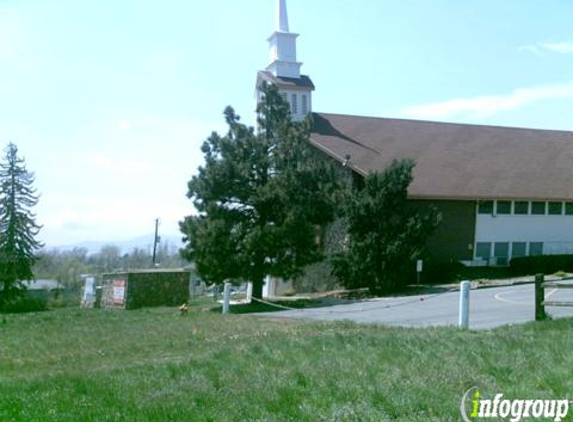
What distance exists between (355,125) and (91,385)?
33.2m

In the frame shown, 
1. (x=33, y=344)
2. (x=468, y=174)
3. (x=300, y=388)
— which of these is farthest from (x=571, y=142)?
(x=300, y=388)

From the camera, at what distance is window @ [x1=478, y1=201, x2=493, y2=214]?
36469 millimetres

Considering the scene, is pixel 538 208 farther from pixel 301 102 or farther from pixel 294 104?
pixel 294 104

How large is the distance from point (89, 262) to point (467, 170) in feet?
262

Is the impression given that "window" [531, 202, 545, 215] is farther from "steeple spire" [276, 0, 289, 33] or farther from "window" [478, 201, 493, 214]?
"steeple spire" [276, 0, 289, 33]

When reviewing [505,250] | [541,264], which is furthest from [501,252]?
[541,264]

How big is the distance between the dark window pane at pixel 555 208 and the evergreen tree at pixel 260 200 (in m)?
14.9

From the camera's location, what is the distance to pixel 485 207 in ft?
120

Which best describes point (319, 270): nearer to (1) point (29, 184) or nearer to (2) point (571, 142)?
(2) point (571, 142)

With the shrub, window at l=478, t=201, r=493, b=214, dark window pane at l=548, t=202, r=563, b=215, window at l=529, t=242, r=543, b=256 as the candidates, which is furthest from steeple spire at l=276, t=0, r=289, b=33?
the shrub

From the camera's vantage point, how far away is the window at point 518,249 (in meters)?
37.3

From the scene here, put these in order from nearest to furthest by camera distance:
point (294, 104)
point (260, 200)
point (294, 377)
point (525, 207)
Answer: point (294, 377)
point (260, 200)
point (525, 207)
point (294, 104)

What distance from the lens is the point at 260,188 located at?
1099 inches

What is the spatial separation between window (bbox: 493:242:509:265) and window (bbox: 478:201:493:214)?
1.76 meters
